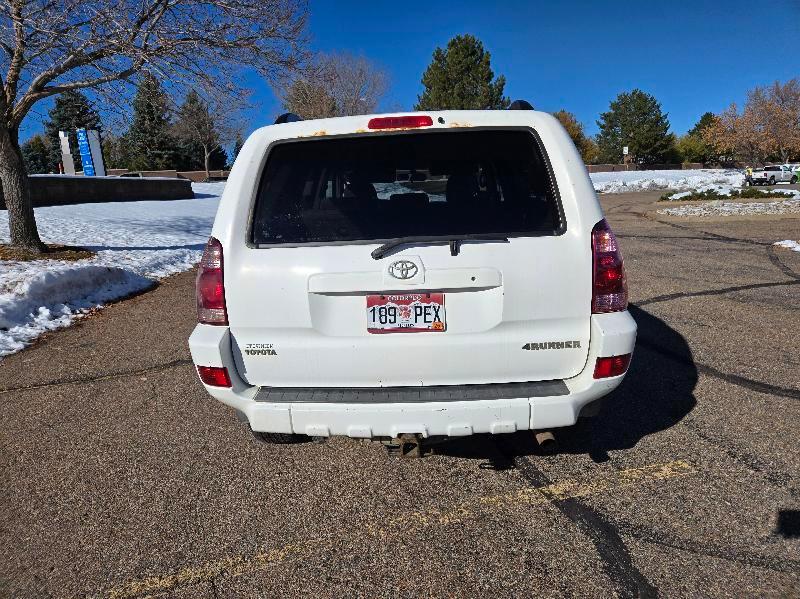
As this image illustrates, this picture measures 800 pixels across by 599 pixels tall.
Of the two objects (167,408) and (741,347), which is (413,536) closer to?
(167,408)

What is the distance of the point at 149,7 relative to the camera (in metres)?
8.76

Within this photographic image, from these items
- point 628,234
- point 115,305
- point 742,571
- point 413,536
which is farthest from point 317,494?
point 628,234

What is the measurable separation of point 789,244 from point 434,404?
32.0 feet

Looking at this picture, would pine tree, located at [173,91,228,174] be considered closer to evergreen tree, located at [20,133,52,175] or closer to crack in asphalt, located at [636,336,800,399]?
evergreen tree, located at [20,133,52,175]

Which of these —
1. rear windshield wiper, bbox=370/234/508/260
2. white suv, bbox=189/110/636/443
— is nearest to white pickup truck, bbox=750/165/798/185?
white suv, bbox=189/110/636/443

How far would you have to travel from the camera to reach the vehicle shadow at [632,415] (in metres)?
2.97

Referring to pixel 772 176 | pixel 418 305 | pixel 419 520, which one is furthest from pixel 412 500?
pixel 772 176

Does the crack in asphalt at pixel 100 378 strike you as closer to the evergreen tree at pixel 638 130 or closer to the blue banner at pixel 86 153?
the blue banner at pixel 86 153

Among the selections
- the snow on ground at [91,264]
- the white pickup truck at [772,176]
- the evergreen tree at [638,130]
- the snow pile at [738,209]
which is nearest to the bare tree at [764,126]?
the evergreen tree at [638,130]

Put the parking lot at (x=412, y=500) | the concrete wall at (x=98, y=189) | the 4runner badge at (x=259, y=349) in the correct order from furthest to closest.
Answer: the concrete wall at (x=98, y=189) → the 4runner badge at (x=259, y=349) → the parking lot at (x=412, y=500)

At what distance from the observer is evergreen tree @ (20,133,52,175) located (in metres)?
60.7

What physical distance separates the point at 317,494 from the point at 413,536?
0.59 meters

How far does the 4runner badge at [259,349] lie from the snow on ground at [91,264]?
425cm

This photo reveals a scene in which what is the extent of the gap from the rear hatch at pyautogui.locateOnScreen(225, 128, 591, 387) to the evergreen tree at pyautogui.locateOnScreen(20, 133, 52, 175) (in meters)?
71.4
